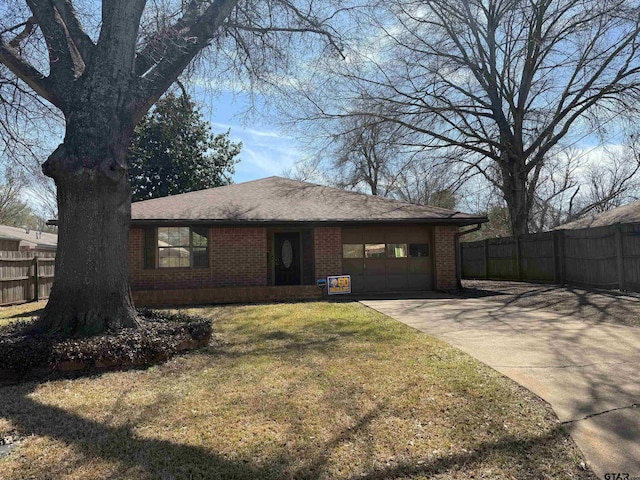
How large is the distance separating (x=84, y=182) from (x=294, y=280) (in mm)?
9314

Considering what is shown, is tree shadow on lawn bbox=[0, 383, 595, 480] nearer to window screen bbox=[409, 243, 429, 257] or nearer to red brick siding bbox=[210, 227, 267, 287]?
red brick siding bbox=[210, 227, 267, 287]

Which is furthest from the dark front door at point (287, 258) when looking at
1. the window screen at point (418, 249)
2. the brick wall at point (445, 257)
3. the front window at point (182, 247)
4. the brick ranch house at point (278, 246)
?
the brick wall at point (445, 257)

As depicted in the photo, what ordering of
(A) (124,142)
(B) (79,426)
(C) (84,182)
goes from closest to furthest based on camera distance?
1. (B) (79,426)
2. (C) (84,182)
3. (A) (124,142)

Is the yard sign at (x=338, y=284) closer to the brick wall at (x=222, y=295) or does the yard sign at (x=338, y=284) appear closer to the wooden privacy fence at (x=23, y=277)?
the brick wall at (x=222, y=295)

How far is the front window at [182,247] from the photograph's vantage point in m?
12.8

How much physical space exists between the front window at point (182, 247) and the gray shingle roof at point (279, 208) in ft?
1.98

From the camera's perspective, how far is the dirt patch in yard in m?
Result: 8.41

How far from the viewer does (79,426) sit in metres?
3.61

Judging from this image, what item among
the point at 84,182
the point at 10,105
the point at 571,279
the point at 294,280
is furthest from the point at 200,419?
the point at 571,279

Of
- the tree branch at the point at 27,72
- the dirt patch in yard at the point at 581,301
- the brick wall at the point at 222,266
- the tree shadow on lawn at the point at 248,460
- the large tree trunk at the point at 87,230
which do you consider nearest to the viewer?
the tree shadow on lawn at the point at 248,460

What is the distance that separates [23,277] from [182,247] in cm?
506

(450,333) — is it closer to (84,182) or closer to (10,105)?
(84,182)

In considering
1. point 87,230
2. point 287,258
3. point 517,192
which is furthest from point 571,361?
point 517,192

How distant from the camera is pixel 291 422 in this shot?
142 inches
